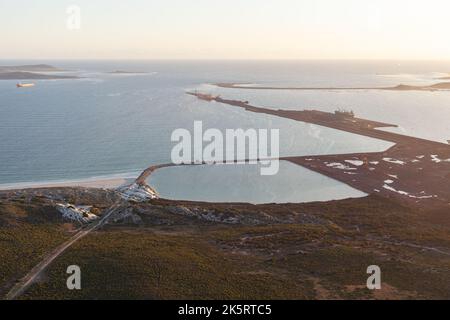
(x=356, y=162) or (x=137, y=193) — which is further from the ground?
(x=356, y=162)

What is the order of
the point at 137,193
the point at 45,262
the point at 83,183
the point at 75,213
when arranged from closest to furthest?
the point at 45,262
the point at 75,213
the point at 137,193
the point at 83,183

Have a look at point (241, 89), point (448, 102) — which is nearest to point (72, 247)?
point (448, 102)

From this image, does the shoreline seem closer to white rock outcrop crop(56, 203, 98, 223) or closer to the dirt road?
white rock outcrop crop(56, 203, 98, 223)

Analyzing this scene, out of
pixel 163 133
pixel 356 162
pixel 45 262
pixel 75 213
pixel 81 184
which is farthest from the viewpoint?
pixel 163 133

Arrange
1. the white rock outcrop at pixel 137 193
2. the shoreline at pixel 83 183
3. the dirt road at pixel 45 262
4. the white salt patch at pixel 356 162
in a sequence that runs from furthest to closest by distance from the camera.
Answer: the white salt patch at pixel 356 162, the shoreline at pixel 83 183, the white rock outcrop at pixel 137 193, the dirt road at pixel 45 262

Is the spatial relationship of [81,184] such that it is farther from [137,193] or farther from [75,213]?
[75,213]

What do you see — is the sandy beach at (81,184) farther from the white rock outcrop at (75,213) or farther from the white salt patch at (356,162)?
the white salt patch at (356,162)

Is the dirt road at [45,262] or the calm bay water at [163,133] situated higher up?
the calm bay water at [163,133]

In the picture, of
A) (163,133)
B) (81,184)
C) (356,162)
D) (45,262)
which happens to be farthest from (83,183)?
(356,162)

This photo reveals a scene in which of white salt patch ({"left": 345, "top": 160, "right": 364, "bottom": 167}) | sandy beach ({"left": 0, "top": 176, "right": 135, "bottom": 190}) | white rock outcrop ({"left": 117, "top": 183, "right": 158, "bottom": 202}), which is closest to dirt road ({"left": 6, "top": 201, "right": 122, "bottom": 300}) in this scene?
white rock outcrop ({"left": 117, "top": 183, "right": 158, "bottom": 202})

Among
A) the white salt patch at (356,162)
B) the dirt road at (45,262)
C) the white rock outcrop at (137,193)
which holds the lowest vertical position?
the dirt road at (45,262)

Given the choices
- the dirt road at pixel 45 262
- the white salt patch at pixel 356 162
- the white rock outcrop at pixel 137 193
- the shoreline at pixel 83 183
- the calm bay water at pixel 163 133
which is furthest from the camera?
the white salt patch at pixel 356 162

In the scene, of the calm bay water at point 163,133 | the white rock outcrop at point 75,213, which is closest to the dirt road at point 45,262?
the white rock outcrop at point 75,213
